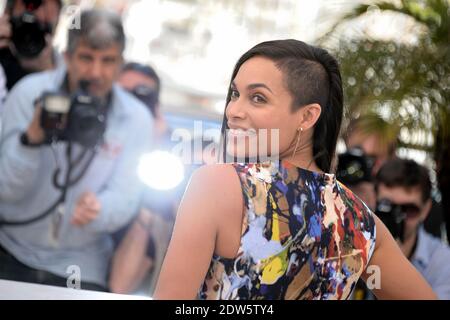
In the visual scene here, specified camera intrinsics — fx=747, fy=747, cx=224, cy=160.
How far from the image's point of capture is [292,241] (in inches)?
43.6

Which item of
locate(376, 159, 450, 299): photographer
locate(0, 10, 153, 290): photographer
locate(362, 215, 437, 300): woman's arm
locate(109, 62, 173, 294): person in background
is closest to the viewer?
locate(362, 215, 437, 300): woman's arm

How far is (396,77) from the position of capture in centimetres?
320

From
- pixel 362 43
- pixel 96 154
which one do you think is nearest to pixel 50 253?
pixel 96 154

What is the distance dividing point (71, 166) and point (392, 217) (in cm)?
118

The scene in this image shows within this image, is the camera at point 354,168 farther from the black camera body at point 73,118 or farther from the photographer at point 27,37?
the photographer at point 27,37

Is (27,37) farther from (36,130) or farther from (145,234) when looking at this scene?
(145,234)

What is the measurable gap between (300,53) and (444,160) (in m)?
2.19

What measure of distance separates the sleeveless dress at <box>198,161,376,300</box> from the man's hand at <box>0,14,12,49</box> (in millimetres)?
2066

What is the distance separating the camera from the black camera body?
2701mm

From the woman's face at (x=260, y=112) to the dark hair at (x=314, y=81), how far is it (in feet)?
0.04

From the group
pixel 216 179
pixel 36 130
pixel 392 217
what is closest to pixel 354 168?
pixel 392 217

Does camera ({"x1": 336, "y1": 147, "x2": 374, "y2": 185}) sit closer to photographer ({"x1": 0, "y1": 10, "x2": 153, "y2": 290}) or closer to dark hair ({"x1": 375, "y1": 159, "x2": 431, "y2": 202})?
dark hair ({"x1": 375, "y1": 159, "x2": 431, "y2": 202})

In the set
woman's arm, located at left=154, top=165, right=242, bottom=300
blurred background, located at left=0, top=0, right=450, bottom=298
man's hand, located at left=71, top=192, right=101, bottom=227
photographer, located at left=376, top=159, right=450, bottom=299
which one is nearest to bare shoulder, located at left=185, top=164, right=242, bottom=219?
woman's arm, located at left=154, top=165, right=242, bottom=300
